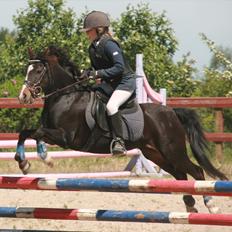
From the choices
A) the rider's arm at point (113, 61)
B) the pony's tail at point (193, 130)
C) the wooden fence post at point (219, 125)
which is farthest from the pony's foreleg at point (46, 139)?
the wooden fence post at point (219, 125)

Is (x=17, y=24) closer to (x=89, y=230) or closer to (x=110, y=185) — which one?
(x=89, y=230)

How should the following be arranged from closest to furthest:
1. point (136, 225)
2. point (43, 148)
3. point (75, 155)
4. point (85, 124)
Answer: point (43, 148) → point (85, 124) → point (136, 225) → point (75, 155)

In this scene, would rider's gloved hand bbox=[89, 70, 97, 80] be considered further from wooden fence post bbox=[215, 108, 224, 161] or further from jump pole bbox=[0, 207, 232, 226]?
wooden fence post bbox=[215, 108, 224, 161]

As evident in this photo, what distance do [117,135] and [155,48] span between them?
44.2 feet

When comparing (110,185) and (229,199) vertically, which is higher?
(110,185)

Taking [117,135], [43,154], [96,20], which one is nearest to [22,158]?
[43,154]

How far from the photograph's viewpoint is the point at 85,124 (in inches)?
299

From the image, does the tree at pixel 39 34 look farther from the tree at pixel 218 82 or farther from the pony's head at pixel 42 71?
the pony's head at pixel 42 71

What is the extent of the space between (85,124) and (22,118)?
7.01m

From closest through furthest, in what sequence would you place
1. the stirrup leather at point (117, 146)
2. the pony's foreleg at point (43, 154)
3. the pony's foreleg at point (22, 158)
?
1. the pony's foreleg at point (22, 158)
2. the pony's foreleg at point (43, 154)
3. the stirrup leather at point (117, 146)

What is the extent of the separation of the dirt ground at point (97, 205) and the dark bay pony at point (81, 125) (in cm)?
64

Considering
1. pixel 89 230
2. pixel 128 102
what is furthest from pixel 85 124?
pixel 89 230

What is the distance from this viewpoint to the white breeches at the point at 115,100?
7.54 m

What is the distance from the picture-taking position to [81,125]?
7.56 metres
